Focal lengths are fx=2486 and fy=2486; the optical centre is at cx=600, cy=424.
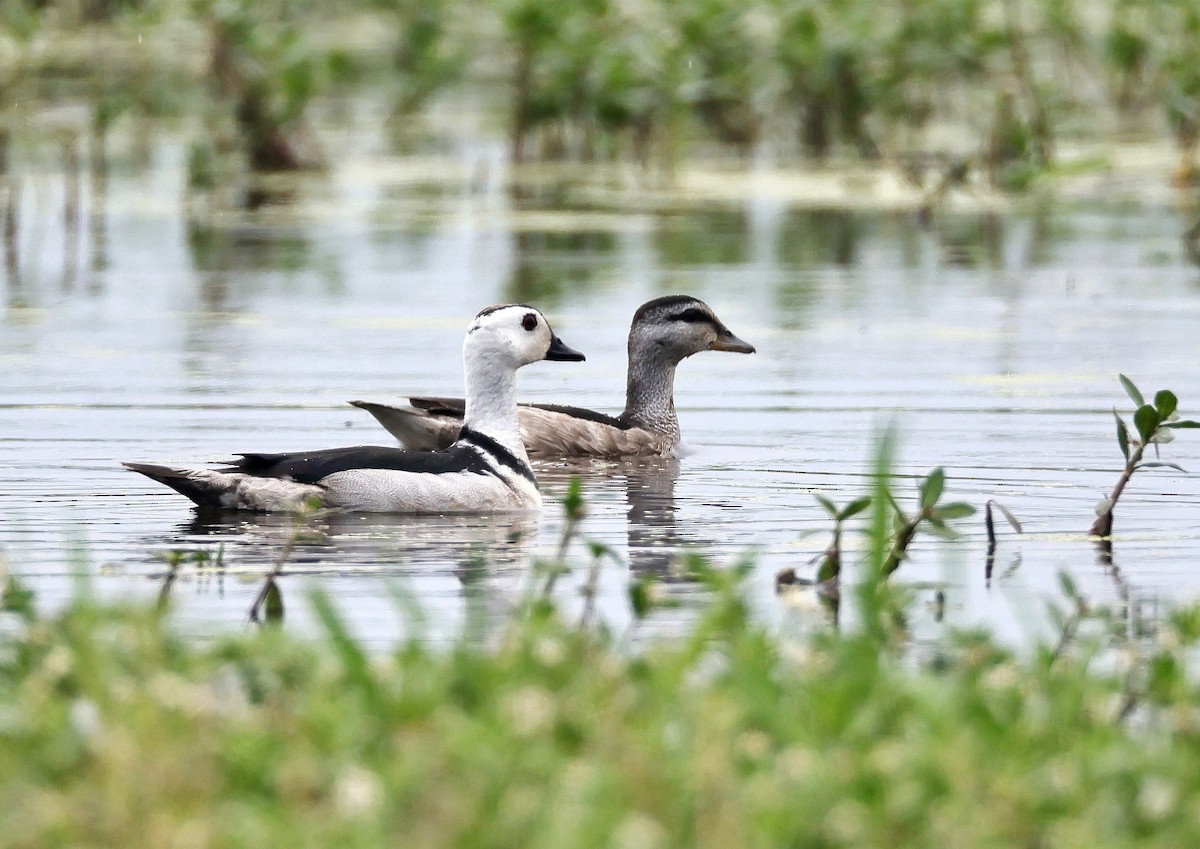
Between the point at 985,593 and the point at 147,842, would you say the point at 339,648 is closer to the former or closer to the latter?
the point at 147,842

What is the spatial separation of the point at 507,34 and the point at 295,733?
62.2 ft

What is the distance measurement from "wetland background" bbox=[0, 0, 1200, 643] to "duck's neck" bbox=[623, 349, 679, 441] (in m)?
0.27

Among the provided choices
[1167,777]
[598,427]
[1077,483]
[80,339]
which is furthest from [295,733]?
[80,339]

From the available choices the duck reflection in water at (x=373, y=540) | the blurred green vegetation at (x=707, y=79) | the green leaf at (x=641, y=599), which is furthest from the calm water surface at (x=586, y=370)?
the blurred green vegetation at (x=707, y=79)

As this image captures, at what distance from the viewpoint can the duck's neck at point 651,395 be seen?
12.1 m

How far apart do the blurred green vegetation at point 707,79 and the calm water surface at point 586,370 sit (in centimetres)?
95

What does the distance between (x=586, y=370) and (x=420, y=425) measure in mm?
3295

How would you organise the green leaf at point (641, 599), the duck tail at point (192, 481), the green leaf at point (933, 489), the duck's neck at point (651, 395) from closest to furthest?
the green leaf at point (641, 599), the green leaf at point (933, 489), the duck tail at point (192, 481), the duck's neck at point (651, 395)

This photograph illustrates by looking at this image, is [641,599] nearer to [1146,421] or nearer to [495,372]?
[1146,421]

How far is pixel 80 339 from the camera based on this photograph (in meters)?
14.8

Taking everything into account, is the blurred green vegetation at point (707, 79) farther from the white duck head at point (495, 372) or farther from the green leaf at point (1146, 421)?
the green leaf at point (1146, 421)

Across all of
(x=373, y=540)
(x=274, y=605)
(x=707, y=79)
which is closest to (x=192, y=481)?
(x=373, y=540)

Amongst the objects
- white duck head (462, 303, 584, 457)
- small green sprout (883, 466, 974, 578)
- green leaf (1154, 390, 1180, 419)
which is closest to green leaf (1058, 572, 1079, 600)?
small green sprout (883, 466, 974, 578)

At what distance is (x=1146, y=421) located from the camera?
8281mm
